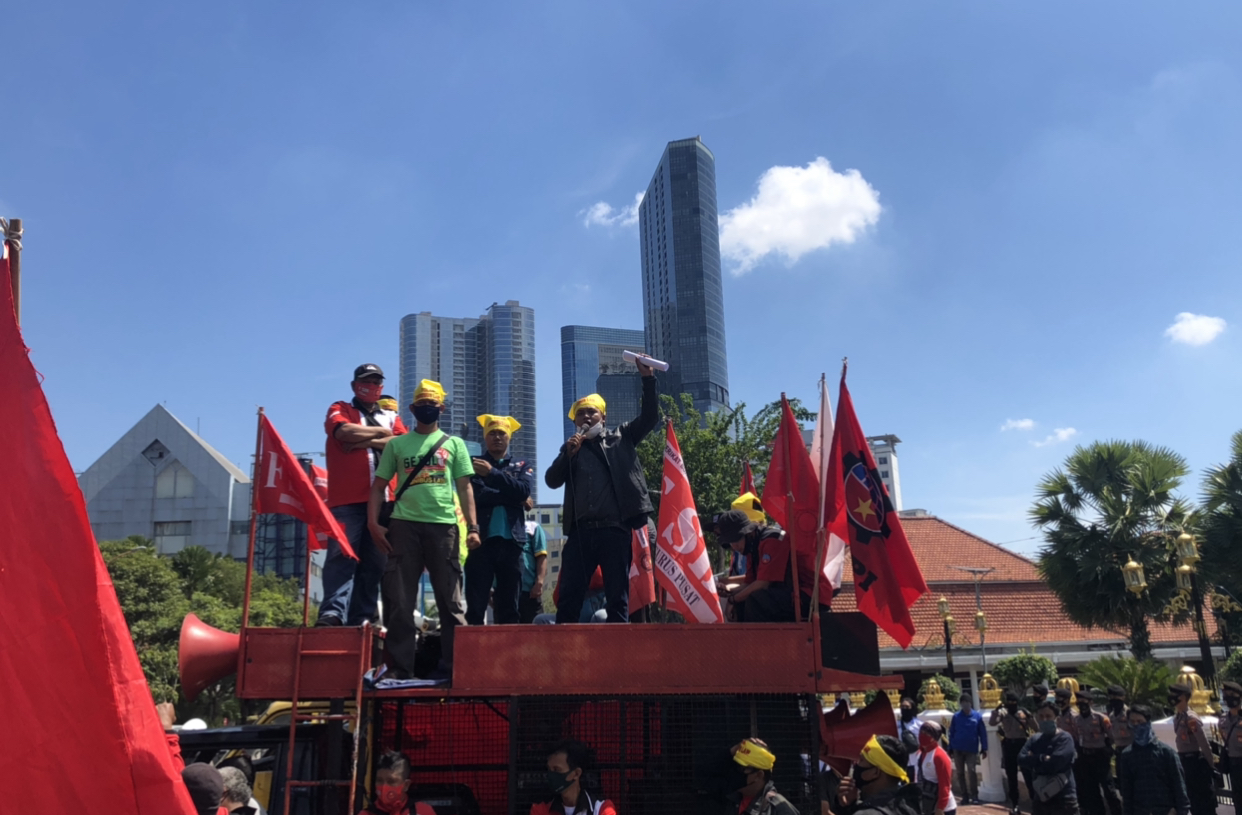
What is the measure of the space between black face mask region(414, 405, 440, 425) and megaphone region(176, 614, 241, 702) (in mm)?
Answer: 1683

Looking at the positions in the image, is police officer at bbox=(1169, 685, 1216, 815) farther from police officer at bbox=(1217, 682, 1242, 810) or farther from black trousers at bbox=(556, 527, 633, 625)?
black trousers at bbox=(556, 527, 633, 625)

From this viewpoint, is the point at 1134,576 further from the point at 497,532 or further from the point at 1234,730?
the point at 497,532

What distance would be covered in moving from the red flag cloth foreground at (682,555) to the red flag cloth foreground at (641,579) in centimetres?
90

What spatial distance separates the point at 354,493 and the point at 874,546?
359 cm

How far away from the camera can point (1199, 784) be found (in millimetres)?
10516

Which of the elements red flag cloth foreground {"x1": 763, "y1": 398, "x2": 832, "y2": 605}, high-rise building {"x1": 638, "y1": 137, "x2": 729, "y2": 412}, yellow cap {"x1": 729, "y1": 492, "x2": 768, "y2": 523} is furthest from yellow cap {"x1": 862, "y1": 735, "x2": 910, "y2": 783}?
high-rise building {"x1": 638, "y1": 137, "x2": 729, "y2": 412}

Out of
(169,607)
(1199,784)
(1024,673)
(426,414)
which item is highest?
(426,414)

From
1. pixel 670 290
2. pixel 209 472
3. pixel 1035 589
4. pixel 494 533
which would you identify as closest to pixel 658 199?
pixel 670 290

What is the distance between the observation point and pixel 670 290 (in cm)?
10294

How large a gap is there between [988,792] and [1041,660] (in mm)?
5846

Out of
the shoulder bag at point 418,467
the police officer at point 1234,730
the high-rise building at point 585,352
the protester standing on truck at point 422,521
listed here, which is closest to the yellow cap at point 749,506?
the protester standing on truck at point 422,521

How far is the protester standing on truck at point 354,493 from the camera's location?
256 inches

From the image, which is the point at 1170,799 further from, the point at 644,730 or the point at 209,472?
the point at 209,472

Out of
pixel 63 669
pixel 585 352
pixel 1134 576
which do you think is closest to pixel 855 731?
pixel 63 669
